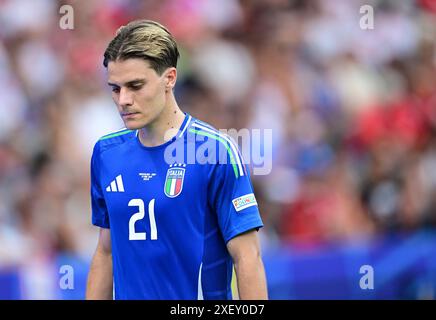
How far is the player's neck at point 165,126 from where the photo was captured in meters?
4.45

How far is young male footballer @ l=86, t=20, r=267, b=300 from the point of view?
4.32 m

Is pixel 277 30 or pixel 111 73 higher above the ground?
pixel 277 30

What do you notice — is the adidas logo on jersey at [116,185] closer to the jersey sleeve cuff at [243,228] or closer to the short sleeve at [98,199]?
the short sleeve at [98,199]

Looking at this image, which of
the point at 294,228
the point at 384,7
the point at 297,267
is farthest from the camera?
the point at 384,7

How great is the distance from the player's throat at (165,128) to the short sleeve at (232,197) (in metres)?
0.27

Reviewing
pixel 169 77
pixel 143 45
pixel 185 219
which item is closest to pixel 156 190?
pixel 185 219

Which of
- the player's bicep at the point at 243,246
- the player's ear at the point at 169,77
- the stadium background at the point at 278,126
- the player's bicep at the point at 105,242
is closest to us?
the player's bicep at the point at 243,246

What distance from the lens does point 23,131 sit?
27.9 ft

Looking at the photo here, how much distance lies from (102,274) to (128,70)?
1017 millimetres

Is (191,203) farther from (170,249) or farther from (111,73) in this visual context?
(111,73)

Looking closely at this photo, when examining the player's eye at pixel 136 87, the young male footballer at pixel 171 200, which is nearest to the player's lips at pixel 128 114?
the young male footballer at pixel 171 200
